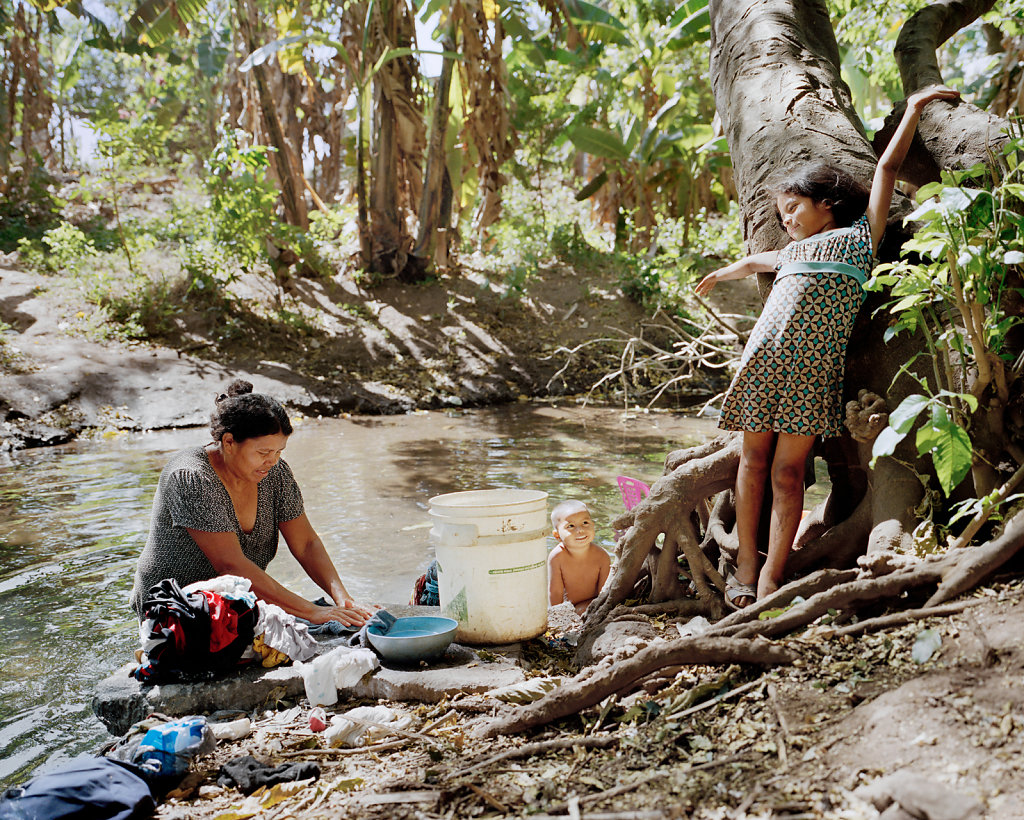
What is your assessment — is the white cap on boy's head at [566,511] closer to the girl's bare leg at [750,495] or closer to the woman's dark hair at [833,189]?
the girl's bare leg at [750,495]

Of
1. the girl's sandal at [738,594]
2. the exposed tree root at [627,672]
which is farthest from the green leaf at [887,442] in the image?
the girl's sandal at [738,594]

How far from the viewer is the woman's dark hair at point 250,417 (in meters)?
3.34

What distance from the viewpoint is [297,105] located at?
51.0ft

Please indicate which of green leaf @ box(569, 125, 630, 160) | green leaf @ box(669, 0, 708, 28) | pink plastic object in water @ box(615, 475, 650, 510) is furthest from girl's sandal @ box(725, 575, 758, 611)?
green leaf @ box(569, 125, 630, 160)

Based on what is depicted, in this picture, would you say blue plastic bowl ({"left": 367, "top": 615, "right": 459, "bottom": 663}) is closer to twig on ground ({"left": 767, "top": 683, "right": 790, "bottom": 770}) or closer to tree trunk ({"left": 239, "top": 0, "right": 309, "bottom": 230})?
twig on ground ({"left": 767, "top": 683, "right": 790, "bottom": 770})

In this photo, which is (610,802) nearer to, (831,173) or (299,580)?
(831,173)

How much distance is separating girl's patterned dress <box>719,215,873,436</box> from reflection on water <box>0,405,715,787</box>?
2.69 meters

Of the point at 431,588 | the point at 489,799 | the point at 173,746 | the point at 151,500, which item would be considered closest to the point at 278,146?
the point at 151,500

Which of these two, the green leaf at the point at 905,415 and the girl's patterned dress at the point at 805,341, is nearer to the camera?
the green leaf at the point at 905,415

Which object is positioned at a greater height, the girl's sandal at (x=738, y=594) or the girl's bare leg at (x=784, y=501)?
the girl's bare leg at (x=784, y=501)

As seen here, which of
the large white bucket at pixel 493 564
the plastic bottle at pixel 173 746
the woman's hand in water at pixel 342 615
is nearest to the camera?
the plastic bottle at pixel 173 746

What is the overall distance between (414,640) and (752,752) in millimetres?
1503

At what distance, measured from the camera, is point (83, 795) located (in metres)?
2.16

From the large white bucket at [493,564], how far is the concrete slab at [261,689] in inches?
12.4
